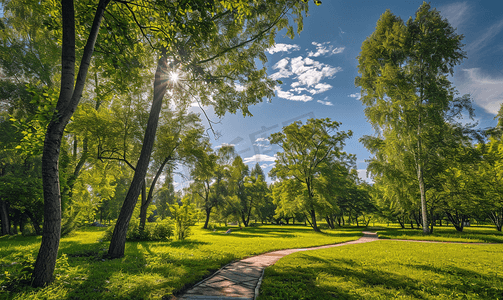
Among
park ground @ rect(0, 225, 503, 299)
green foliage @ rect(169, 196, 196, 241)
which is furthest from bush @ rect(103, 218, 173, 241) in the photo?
park ground @ rect(0, 225, 503, 299)

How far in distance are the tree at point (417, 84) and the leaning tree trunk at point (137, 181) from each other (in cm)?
1804

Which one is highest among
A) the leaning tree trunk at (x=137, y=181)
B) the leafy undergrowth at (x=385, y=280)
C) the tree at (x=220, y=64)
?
the tree at (x=220, y=64)

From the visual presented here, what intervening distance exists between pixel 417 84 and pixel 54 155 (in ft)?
80.1

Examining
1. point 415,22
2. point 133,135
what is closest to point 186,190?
point 133,135

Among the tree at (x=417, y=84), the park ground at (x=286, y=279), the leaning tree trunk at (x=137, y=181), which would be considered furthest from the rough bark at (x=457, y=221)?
the leaning tree trunk at (x=137, y=181)

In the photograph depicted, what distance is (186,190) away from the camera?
2883 centimetres

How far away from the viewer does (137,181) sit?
741cm

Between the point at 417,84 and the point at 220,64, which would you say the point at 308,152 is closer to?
the point at 417,84

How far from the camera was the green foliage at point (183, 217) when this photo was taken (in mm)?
13242

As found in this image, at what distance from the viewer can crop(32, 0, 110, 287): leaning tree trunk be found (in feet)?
12.0

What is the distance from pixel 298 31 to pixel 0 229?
2456 cm

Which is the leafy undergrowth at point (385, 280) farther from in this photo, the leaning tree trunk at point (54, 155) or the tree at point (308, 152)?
the tree at point (308, 152)

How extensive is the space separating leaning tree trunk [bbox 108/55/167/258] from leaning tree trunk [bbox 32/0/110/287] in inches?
131

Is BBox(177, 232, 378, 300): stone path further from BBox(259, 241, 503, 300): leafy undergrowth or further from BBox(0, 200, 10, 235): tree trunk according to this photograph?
BBox(0, 200, 10, 235): tree trunk
